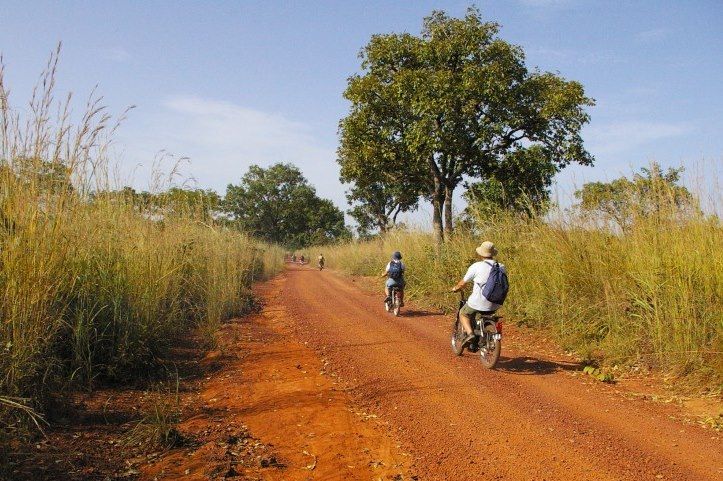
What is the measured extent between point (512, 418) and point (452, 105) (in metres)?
11.5

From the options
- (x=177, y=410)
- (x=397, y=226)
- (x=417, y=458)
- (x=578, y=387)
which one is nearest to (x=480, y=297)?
(x=578, y=387)

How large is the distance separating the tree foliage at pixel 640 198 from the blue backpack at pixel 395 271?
448 cm

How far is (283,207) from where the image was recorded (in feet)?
194

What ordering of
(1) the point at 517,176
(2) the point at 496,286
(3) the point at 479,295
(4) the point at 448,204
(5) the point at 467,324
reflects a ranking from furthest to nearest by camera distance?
1. (4) the point at 448,204
2. (1) the point at 517,176
3. (5) the point at 467,324
4. (3) the point at 479,295
5. (2) the point at 496,286

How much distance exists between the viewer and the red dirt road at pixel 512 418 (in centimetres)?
401

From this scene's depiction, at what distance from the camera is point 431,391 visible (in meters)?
5.93

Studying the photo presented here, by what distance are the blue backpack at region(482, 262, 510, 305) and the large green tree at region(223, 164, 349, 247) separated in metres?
49.7

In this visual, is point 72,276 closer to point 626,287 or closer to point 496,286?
point 496,286

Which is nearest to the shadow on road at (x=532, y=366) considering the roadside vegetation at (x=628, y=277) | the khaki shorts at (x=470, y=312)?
the roadside vegetation at (x=628, y=277)

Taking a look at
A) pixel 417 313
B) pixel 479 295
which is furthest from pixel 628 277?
pixel 417 313

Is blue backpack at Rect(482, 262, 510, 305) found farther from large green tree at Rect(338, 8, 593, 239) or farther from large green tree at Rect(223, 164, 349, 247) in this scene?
large green tree at Rect(223, 164, 349, 247)

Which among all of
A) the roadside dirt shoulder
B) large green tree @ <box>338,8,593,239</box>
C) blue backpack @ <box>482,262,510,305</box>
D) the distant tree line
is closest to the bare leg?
blue backpack @ <box>482,262,510,305</box>

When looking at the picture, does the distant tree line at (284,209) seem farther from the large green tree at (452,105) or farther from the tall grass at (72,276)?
the tall grass at (72,276)

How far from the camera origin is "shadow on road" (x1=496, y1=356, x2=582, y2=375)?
23.1 feet
